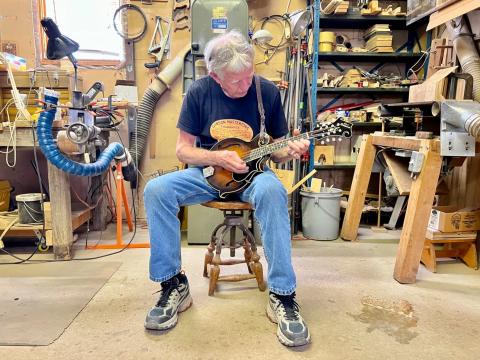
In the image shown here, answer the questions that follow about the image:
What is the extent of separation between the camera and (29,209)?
232 centimetres

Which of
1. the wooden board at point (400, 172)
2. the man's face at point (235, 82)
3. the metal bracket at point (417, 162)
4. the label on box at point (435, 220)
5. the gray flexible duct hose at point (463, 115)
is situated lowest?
the label on box at point (435, 220)

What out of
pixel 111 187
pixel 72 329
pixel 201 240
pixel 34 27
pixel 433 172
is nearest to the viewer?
pixel 72 329

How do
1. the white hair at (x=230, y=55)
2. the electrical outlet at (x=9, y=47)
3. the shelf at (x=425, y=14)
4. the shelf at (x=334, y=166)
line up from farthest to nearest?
1. the shelf at (x=334, y=166)
2. the electrical outlet at (x=9, y=47)
3. the shelf at (x=425, y=14)
4. the white hair at (x=230, y=55)

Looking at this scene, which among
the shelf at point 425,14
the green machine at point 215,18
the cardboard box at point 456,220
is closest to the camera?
the cardboard box at point 456,220

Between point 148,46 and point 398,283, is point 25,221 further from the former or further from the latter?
point 398,283

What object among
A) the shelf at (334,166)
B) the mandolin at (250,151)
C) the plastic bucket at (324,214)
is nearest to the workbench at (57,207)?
the mandolin at (250,151)

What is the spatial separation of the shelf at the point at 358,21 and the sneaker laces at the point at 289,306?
93.2 inches

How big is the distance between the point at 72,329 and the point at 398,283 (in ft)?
5.23

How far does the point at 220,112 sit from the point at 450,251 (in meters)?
1.67

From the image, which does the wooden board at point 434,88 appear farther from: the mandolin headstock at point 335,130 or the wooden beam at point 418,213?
the mandolin headstock at point 335,130

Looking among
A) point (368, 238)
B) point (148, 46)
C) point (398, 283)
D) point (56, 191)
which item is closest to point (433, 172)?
point (398, 283)

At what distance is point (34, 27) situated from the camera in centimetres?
293

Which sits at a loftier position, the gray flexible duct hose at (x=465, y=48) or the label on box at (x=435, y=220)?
the gray flexible duct hose at (x=465, y=48)

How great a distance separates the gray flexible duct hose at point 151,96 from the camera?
3025 mm
